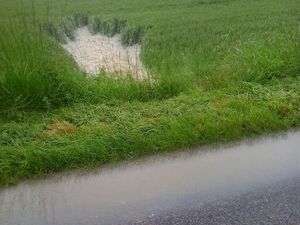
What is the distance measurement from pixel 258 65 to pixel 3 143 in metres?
3.56

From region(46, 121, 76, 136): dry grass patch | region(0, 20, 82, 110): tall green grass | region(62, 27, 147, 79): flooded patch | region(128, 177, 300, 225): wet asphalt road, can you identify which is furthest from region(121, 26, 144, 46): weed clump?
region(128, 177, 300, 225): wet asphalt road

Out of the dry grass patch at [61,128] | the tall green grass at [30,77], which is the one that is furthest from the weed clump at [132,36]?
the dry grass patch at [61,128]

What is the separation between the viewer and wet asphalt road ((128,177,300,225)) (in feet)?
11.5

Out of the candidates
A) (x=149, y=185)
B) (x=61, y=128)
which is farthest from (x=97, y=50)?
(x=149, y=185)

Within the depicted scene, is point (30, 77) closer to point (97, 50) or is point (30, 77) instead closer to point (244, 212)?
Result: point (244, 212)

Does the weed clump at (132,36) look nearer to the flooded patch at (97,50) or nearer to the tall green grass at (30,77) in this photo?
the flooded patch at (97,50)

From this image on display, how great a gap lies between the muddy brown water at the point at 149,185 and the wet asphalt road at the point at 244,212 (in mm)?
93

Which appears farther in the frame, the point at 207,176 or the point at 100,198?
the point at 207,176

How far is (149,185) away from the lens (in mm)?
4090

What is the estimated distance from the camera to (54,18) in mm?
13227

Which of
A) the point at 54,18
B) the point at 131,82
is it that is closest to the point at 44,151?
the point at 131,82

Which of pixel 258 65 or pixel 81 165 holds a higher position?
pixel 258 65

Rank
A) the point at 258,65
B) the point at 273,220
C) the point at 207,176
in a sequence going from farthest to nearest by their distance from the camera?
the point at 258,65 < the point at 207,176 < the point at 273,220

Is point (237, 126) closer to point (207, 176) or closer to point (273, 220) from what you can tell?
point (207, 176)
